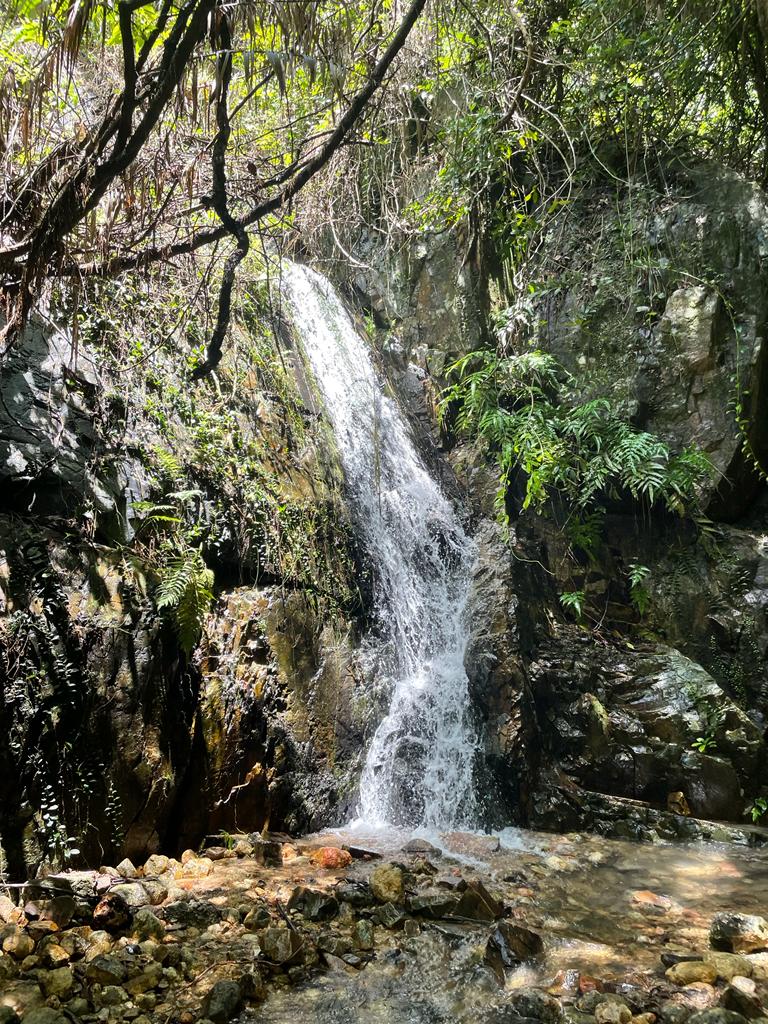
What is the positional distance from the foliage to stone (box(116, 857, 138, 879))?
4.21m

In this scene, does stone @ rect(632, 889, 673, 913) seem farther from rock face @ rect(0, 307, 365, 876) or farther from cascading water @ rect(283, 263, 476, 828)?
rock face @ rect(0, 307, 365, 876)

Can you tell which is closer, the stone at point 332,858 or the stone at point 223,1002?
the stone at point 223,1002

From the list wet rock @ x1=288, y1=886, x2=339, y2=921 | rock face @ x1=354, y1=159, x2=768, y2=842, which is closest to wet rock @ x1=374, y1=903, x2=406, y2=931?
wet rock @ x1=288, y1=886, x2=339, y2=921

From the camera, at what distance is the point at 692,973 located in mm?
2539

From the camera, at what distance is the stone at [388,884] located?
316 cm

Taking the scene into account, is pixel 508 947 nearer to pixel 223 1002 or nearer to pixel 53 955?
pixel 223 1002

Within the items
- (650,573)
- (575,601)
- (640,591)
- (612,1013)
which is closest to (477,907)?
(612,1013)

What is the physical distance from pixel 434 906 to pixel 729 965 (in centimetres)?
123

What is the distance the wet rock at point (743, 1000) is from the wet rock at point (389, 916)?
1322 millimetres

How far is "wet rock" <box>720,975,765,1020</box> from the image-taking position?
2.22m

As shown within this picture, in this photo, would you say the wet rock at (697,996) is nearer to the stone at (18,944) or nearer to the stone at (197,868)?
the stone at (197,868)

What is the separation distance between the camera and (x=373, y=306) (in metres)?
8.47

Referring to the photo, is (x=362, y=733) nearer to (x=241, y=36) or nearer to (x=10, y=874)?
(x=10, y=874)

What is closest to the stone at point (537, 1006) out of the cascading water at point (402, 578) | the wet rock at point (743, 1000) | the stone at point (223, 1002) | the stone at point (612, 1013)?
the stone at point (612, 1013)
